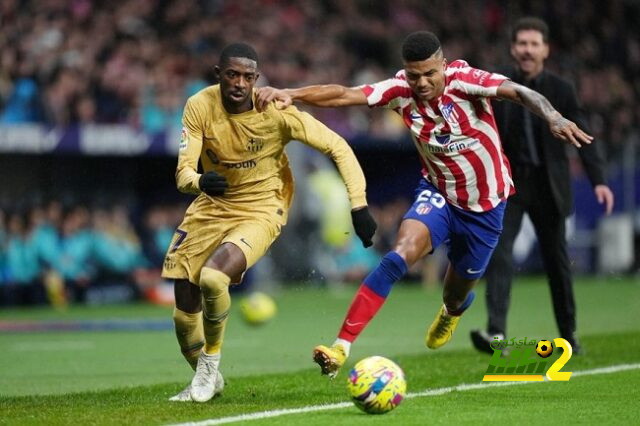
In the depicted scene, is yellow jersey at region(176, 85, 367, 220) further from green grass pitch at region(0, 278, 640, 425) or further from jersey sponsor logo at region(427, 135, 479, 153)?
green grass pitch at region(0, 278, 640, 425)

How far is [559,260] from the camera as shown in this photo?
481 inches

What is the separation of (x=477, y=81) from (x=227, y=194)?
1.98 meters

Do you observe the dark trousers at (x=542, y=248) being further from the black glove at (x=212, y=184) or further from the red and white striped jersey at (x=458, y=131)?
the black glove at (x=212, y=184)

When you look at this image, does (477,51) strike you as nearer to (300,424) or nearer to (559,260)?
(559,260)

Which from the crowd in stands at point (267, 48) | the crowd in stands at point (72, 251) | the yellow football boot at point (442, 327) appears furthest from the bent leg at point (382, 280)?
the crowd in stands at point (72, 251)

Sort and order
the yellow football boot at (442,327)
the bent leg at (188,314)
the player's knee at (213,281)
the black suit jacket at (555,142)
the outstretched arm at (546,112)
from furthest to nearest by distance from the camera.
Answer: the black suit jacket at (555,142)
the yellow football boot at (442,327)
the bent leg at (188,314)
the player's knee at (213,281)
the outstretched arm at (546,112)

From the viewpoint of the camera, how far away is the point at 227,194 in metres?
9.44

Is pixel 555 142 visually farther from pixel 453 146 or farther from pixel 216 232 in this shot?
pixel 216 232

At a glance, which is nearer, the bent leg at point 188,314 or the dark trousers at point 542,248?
the bent leg at point 188,314

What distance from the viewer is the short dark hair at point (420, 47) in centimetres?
897

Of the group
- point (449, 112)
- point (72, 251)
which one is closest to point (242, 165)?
point (449, 112)

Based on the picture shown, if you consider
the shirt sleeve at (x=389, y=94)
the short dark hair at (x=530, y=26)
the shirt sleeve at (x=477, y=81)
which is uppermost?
the short dark hair at (x=530, y=26)

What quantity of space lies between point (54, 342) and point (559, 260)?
20.6 ft

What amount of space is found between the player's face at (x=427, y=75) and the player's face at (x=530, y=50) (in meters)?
2.86
